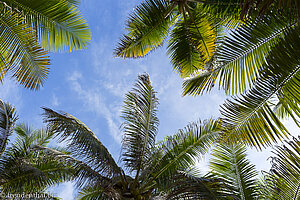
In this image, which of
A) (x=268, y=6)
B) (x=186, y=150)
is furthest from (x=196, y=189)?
(x=268, y=6)

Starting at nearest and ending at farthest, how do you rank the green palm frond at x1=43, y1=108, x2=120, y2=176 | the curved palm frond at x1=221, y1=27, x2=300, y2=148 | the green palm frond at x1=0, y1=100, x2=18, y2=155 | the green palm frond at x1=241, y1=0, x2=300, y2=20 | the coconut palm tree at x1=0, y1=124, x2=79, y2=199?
1. the green palm frond at x1=241, y1=0, x2=300, y2=20
2. the curved palm frond at x1=221, y1=27, x2=300, y2=148
3. the green palm frond at x1=43, y1=108, x2=120, y2=176
4. the coconut palm tree at x1=0, y1=124, x2=79, y2=199
5. the green palm frond at x1=0, y1=100, x2=18, y2=155

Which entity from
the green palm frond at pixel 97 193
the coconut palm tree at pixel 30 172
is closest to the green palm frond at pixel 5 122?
the coconut palm tree at pixel 30 172

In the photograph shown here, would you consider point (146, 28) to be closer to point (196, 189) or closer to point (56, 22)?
point (56, 22)

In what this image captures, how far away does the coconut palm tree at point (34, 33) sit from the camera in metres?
6.04

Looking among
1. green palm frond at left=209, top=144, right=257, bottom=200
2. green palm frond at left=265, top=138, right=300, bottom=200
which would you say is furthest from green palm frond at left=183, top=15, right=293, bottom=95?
green palm frond at left=209, top=144, right=257, bottom=200

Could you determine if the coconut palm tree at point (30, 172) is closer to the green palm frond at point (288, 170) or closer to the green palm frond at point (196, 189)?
the green palm frond at point (196, 189)

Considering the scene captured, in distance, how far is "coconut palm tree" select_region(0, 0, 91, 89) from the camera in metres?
6.04

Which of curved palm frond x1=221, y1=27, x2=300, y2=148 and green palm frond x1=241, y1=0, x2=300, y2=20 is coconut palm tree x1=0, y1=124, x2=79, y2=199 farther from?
green palm frond x1=241, y1=0, x2=300, y2=20

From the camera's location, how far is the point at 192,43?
8039mm

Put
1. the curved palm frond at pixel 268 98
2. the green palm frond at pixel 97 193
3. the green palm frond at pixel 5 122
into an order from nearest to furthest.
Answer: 1. the curved palm frond at pixel 268 98
2. the green palm frond at pixel 97 193
3. the green palm frond at pixel 5 122

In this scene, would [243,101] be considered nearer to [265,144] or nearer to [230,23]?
[265,144]

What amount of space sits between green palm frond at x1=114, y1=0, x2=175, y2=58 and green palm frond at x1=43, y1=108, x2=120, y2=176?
10.4 feet

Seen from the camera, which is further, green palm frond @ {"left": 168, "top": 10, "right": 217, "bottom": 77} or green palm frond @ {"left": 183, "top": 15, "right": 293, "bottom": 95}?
green palm frond @ {"left": 168, "top": 10, "right": 217, "bottom": 77}

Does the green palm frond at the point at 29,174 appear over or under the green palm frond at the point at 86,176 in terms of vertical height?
over
